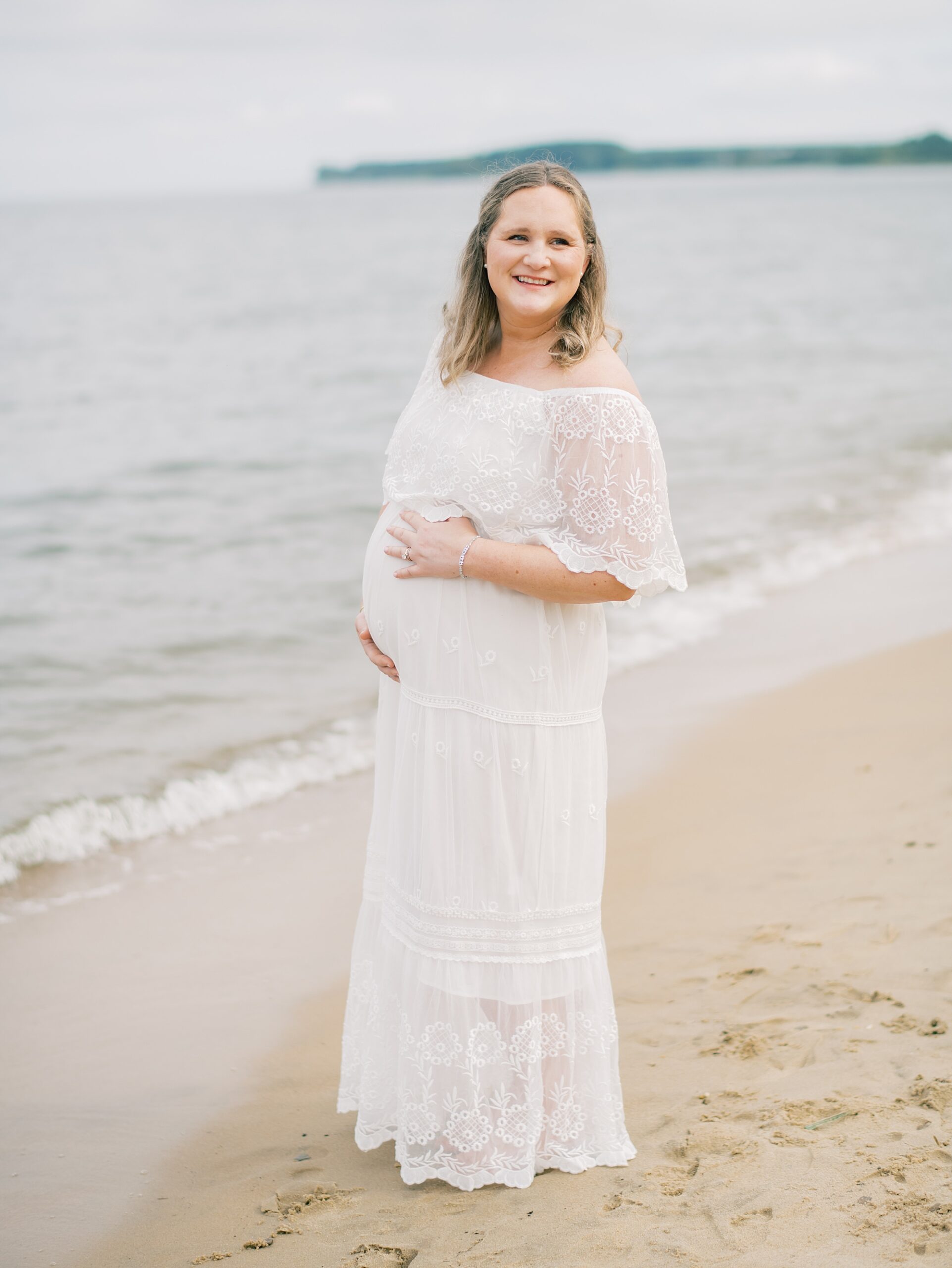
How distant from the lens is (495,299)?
284 centimetres

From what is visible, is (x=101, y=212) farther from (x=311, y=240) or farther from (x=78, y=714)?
(x=78, y=714)

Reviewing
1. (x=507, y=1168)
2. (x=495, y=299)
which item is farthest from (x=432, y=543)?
(x=507, y=1168)

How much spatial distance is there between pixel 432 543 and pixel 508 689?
14.7 inches

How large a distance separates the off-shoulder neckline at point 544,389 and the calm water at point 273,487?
5.67 feet

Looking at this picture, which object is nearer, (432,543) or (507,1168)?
(432,543)

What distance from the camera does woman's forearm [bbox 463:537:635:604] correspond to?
2.57 metres

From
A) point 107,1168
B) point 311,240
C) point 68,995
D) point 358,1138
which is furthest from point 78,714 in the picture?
point 311,240

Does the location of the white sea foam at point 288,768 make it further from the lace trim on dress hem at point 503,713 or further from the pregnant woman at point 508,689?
the lace trim on dress hem at point 503,713

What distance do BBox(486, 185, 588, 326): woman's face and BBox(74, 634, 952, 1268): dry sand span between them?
2.04 m

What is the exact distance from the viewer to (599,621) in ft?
9.30

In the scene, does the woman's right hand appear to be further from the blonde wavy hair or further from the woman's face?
the woman's face

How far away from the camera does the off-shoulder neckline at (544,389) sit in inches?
101

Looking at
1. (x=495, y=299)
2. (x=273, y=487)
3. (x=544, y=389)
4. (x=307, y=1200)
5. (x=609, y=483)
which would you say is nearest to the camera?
(x=609, y=483)

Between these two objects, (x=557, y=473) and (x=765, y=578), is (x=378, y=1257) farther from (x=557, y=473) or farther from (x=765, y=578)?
(x=765, y=578)
